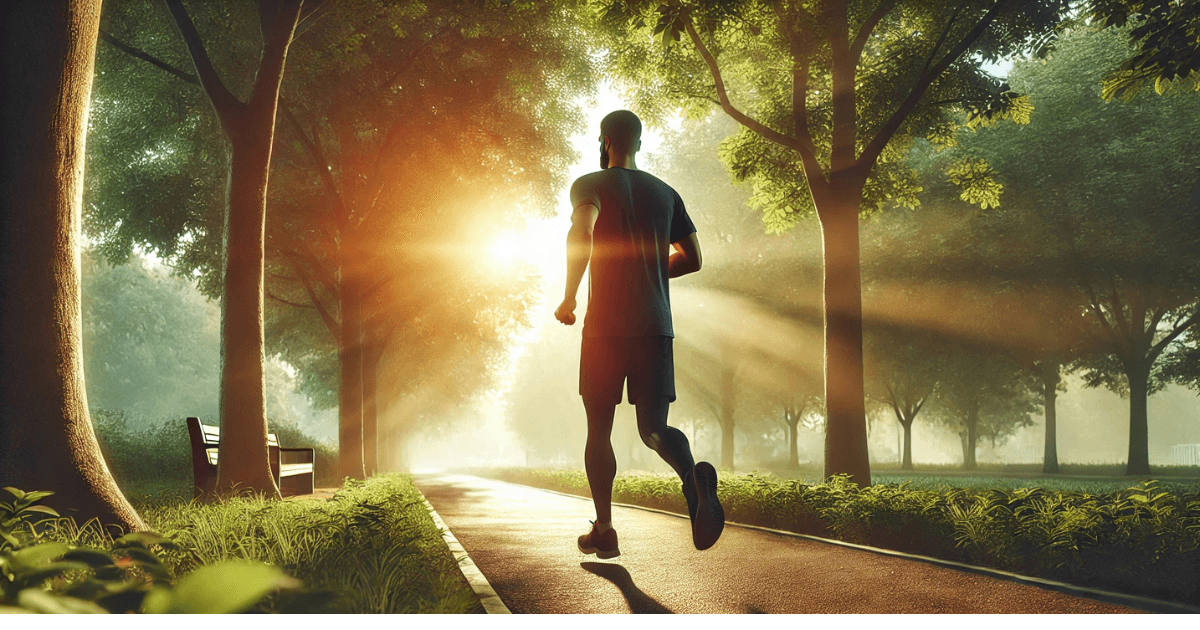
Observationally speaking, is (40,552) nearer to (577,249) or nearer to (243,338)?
(577,249)

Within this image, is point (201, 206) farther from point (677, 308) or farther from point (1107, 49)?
point (1107, 49)

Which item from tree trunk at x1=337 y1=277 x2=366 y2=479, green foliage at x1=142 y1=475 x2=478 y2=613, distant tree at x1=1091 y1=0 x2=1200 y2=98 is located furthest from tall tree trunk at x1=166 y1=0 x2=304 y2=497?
distant tree at x1=1091 y1=0 x2=1200 y2=98

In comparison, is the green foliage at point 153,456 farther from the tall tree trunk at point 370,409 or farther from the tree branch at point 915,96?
the tree branch at point 915,96

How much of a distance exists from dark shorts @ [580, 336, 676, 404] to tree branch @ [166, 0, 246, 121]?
630cm

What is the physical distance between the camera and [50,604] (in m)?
1.83

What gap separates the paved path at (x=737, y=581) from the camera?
12.6 ft

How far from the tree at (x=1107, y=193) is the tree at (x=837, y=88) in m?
10.7

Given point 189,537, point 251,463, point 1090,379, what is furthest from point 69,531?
point 1090,379

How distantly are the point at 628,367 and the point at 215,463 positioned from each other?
6.84m

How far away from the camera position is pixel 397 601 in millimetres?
3330

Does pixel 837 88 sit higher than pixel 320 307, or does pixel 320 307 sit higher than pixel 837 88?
pixel 837 88

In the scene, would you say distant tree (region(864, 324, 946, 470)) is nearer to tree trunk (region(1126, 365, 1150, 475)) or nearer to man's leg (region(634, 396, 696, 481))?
tree trunk (region(1126, 365, 1150, 475))

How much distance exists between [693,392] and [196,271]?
739 inches

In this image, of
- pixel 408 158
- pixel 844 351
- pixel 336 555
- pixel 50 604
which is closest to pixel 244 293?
pixel 336 555
